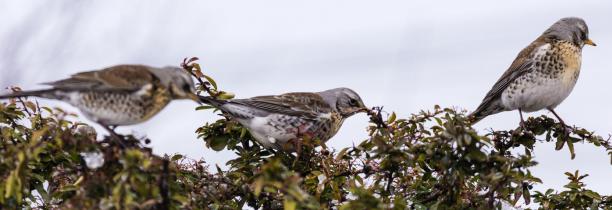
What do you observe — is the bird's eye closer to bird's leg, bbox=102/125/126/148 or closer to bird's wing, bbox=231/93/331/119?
bird's leg, bbox=102/125/126/148

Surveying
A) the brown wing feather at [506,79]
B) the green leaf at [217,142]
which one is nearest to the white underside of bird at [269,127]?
the green leaf at [217,142]

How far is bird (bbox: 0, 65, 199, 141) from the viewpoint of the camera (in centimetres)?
420

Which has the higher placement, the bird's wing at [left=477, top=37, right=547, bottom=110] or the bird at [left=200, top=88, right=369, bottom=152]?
the bird's wing at [left=477, top=37, right=547, bottom=110]

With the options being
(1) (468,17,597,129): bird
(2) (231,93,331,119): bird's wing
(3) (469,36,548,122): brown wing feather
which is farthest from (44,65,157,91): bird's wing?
(3) (469,36,548,122): brown wing feather

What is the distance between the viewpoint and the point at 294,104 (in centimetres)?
667

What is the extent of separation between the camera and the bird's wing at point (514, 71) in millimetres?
7211

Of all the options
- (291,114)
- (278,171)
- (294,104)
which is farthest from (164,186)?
(294,104)

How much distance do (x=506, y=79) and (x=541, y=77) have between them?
12.8 inches

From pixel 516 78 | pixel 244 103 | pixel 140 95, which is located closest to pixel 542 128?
pixel 516 78

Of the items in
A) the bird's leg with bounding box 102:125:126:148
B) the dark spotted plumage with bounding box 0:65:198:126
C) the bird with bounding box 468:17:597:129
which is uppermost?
the bird with bounding box 468:17:597:129

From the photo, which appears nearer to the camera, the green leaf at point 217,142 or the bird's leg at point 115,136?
the bird's leg at point 115,136

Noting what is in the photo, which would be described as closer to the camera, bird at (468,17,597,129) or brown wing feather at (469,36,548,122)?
bird at (468,17,597,129)

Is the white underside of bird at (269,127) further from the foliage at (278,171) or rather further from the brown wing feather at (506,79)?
the brown wing feather at (506,79)

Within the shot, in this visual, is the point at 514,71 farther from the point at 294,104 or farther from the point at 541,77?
the point at 294,104
